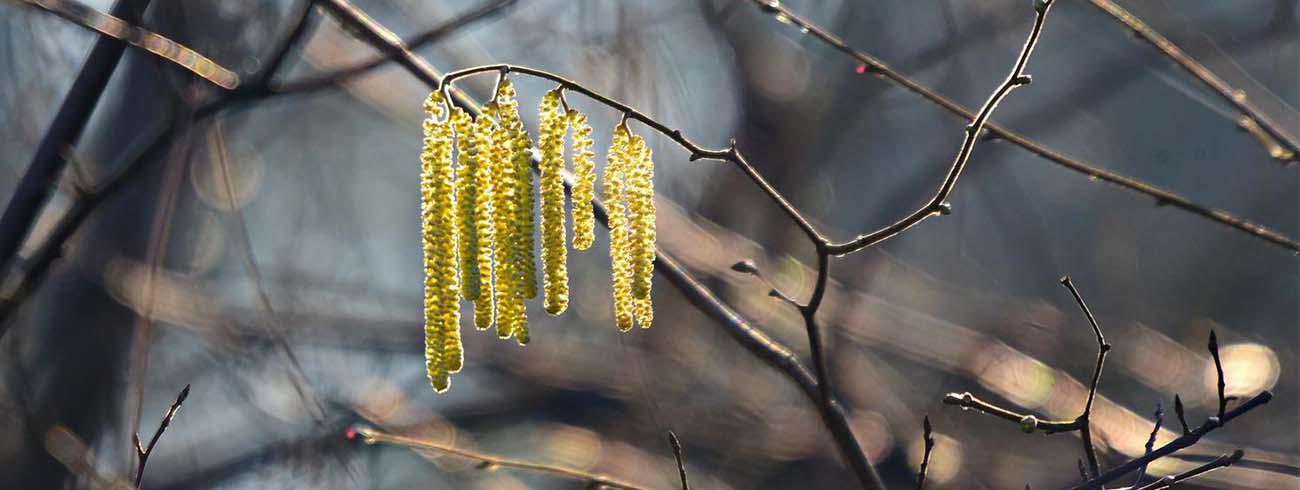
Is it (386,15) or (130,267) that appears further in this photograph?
(386,15)

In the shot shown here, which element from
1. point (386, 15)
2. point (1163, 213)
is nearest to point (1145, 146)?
point (1163, 213)

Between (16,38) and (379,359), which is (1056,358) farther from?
(16,38)

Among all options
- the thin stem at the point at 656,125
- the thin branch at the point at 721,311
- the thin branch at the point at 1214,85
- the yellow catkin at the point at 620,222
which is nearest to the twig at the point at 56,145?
the thin branch at the point at 721,311

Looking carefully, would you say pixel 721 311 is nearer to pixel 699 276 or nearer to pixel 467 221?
pixel 467 221

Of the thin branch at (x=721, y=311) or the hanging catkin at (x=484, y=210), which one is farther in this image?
the thin branch at (x=721, y=311)

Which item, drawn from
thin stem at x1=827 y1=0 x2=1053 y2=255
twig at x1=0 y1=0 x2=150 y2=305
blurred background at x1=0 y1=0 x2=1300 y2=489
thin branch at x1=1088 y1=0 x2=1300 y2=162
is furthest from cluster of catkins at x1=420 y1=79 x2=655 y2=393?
blurred background at x1=0 y1=0 x2=1300 y2=489

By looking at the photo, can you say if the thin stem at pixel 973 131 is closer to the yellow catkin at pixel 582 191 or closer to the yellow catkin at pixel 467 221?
the yellow catkin at pixel 582 191

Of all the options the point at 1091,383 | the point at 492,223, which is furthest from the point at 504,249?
the point at 1091,383
